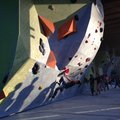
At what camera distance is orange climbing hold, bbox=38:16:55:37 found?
1917cm

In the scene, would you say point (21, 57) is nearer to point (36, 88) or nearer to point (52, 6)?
point (36, 88)

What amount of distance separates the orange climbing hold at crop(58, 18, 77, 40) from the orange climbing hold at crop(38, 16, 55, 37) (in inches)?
38.1

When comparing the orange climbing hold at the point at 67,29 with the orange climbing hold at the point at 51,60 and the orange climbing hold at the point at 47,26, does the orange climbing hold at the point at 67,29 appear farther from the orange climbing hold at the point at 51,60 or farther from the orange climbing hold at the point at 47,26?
the orange climbing hold at the point at 51,60

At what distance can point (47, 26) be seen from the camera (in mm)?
19453

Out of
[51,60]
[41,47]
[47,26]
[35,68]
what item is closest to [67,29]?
[51,60]

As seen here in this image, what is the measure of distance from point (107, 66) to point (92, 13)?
29414 mm

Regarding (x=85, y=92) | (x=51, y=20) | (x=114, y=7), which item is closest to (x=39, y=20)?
(x=51, y=20)

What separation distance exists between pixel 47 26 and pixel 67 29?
Answer: 2.30 m

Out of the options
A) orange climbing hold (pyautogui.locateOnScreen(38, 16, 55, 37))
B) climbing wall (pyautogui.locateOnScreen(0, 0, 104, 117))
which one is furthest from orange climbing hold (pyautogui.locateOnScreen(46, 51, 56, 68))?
orange climbing hold (pyautogui.locateOnScreen(38, 16, 55, 37))

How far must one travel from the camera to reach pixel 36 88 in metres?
19.4

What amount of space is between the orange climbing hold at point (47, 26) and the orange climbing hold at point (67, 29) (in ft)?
3.18

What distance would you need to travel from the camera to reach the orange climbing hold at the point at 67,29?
21.1 metres

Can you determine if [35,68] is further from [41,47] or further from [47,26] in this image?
[47,26]

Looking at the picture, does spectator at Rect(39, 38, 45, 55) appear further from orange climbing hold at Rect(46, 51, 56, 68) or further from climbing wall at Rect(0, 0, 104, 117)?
orange climbing hold at Rect(46, 51, 56, 68)
